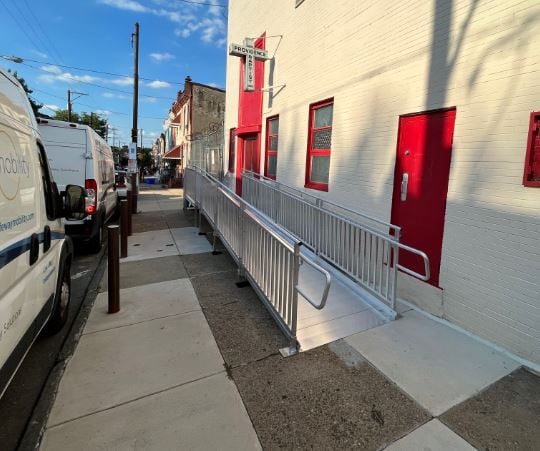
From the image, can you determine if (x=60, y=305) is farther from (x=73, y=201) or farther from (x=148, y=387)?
(x=148, y=387)

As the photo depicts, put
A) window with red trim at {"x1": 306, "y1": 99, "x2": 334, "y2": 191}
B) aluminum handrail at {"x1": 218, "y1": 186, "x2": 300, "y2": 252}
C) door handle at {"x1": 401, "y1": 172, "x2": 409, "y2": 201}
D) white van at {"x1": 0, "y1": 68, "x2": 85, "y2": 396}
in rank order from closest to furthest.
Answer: white van at {"x1": 0, "y1": 68, "x2": 85, "y2": 396}, aluminum handrail at {"x1": 218, "y1": 186, "x2": 300, "y2": 252}, door handle at {"x1": 401, "y1": 172, "x2": 409, "y2": 201}, window with red trim at {"x1": 306, "y1": 99, "x2": 334, "y2": 191}

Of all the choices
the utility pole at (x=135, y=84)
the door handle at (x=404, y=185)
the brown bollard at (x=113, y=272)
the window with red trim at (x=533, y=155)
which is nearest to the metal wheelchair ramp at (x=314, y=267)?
the door handle at (x=404, y=185)

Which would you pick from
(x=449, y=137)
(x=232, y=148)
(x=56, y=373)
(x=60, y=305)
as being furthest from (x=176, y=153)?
(x=56, y=373)

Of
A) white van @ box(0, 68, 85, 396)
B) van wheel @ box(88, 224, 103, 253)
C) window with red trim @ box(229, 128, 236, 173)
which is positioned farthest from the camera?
window with red trim @ box(229, 128, 236, 173)

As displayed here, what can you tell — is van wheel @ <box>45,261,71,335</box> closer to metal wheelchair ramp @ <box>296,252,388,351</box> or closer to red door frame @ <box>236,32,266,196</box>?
metal wheelchair ramp @ <box>296,252,388,351</box>

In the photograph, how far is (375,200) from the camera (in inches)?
192

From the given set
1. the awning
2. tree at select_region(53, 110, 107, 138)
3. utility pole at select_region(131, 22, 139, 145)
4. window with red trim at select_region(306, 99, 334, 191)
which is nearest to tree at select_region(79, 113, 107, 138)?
tree at select_region(53, 110, 107, 138)

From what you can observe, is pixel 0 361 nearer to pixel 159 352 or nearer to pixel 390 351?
pixel 159 352

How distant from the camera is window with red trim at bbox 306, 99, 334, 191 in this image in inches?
246

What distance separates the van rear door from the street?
2480 millimetres

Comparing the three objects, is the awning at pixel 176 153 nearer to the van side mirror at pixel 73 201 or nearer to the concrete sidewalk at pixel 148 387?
the concrete sidewalk at pixel 148 387

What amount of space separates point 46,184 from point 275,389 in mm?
2685

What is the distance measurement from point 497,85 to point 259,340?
10.9ft

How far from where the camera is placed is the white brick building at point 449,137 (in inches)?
120
